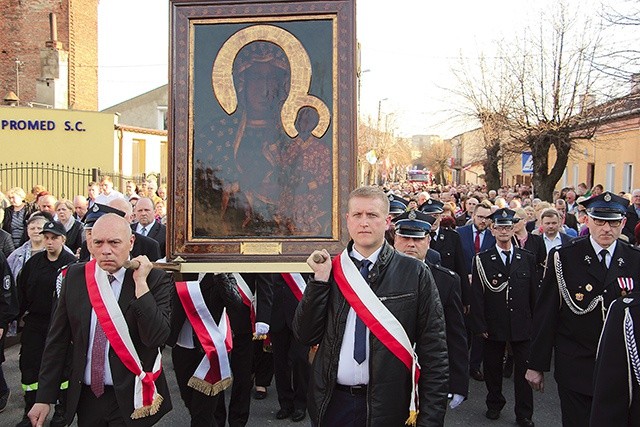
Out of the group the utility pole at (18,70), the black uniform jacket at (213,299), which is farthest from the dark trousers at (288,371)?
the utility pole at (18,70)

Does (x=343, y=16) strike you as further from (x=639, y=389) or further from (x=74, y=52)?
(x=74, y=52)

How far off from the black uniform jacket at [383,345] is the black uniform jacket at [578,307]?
74.1 inches

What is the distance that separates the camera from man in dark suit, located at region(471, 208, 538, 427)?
7391 mm

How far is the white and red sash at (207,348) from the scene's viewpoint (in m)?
5.55

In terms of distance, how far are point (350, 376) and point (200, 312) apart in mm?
2167

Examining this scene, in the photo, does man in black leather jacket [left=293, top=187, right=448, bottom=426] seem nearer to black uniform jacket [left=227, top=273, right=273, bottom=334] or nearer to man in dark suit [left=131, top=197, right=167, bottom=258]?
black uniform jacket [left=227, top=273, right=273, bottom=334]

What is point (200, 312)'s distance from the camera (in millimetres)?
5582

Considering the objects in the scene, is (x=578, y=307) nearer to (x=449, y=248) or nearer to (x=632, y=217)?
(x=449, y=248)

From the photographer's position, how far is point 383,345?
3.62 meters

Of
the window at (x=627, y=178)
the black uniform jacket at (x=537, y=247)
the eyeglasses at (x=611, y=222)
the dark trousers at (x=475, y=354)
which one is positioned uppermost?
the window at (x=627, y=178)

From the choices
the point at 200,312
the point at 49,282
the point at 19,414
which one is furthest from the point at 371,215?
the point at 19,414

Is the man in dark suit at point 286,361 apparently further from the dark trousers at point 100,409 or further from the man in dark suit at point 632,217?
the man in dark suit at point 632,217

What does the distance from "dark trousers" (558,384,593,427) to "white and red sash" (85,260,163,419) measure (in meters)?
2.97

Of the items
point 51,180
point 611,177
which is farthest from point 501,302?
point 611,177
